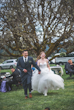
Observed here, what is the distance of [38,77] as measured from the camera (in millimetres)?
9070

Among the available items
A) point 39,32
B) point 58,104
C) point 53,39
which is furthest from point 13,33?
point 58,104

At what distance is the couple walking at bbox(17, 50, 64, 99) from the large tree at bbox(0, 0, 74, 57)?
743 centimetres

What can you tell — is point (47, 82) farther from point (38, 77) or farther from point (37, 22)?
point (37, 22)

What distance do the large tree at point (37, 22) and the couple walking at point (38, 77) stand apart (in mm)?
7430

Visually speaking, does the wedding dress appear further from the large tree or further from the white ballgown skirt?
the large tree

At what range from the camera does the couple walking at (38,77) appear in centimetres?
810

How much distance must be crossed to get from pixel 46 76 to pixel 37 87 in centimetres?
74

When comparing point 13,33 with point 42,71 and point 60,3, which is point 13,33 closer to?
point 60,3

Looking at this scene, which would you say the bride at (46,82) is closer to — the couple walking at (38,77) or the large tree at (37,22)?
the couple walking at (38,77)

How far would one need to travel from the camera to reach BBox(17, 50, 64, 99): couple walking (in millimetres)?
8102

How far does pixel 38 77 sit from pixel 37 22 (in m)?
9.11

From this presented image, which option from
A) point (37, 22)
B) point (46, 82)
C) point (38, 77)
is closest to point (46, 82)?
point (46, 82)

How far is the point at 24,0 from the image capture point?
17.4 metres

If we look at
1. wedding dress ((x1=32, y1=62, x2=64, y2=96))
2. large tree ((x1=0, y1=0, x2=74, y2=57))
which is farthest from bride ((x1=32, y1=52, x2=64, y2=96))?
large tree ((x1=0, y1=0, x2=74, y2=57))
